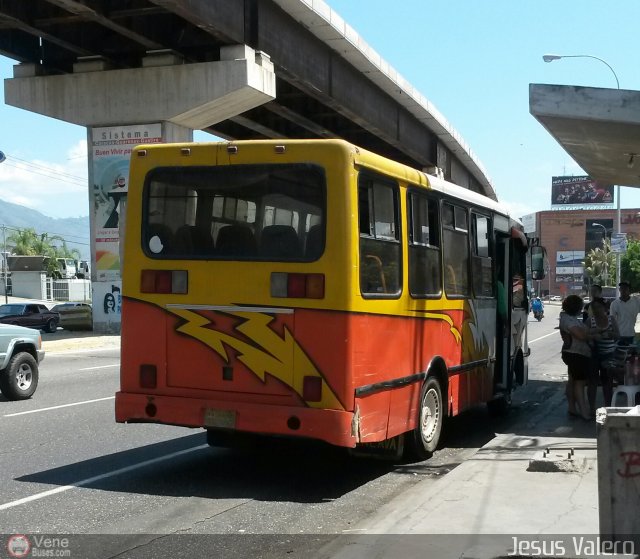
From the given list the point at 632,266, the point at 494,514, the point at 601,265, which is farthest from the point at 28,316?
the point at 601,265

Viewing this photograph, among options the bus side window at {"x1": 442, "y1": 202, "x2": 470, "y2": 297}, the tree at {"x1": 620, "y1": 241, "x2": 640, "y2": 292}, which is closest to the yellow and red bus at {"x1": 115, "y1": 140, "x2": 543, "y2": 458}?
the bus side window at {"x1": 442, "y1": 202, "x2": 470, "y2": 297}

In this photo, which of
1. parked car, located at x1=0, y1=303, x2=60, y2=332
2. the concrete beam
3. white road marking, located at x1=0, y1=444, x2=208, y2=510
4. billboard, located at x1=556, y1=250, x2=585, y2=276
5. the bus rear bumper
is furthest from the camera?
billboard, located at x1=556, y1=250, x2=585, y2=276

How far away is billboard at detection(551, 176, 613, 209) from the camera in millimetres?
149125

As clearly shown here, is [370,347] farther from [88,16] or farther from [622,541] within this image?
[88,16]

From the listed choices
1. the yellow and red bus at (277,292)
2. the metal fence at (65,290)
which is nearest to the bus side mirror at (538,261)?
the yellow and red bus at (277,292)

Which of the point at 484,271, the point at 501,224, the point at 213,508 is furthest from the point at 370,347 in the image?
the point at 501,224

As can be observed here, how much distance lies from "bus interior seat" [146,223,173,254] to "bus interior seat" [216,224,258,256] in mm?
518

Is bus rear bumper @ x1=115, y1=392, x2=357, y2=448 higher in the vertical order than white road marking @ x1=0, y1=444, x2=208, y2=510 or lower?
higher

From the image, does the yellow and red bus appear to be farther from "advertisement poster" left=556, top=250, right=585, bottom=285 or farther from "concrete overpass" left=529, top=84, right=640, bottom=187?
"advertisement poster" left=556, top=250, right=585, bottom=285

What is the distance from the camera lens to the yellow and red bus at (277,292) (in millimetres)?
7449

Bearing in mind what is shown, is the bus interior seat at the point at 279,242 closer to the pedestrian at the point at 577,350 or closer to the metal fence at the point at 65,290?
the pedestrian at the point at 577,350

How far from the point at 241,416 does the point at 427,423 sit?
2418 mm

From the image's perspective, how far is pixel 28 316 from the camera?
136 feet

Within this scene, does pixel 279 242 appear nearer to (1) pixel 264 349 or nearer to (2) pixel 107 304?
(1) pixel 264 349
